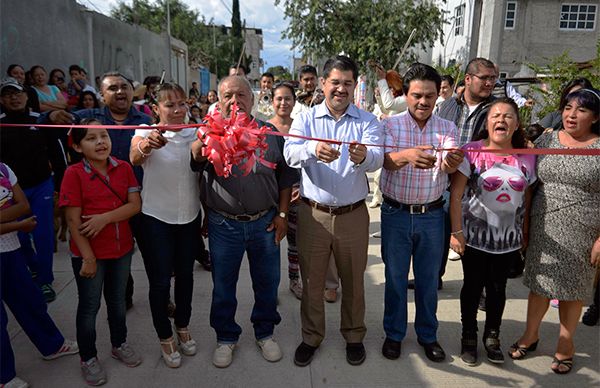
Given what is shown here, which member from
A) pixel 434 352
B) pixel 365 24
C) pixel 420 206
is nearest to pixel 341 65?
pixel 420 206

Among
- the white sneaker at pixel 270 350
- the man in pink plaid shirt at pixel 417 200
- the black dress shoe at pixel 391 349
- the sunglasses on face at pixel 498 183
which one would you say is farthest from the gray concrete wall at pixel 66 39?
the sunglasses on face at pixel 498 183

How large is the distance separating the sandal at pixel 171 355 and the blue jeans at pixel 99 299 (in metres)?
0.30

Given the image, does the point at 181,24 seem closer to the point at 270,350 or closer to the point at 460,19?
the point at 460,19

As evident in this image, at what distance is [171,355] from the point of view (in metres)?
2.97

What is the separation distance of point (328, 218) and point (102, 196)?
4.68 ft

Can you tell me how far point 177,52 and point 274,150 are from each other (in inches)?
869

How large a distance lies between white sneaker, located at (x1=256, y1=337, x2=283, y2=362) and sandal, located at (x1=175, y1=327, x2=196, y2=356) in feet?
1.57

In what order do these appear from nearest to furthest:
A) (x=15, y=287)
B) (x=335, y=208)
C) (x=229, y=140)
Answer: (x=229, y=140) < (x=15, y=287) < (x=335, y=208)

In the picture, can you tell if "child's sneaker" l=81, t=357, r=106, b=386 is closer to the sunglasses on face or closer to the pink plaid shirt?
the pink plaid shirt

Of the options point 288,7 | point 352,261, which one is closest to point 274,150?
point 352,261

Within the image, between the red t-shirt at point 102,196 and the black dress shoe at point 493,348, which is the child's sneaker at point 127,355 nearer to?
the red t-shirt at point 102,196

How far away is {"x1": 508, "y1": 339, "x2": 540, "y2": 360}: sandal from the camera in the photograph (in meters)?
3.09

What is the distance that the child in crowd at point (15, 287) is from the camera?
2.60m

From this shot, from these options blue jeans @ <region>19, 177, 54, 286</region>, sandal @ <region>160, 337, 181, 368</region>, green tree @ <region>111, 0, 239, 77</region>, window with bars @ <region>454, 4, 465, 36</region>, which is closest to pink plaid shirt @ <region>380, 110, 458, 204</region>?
sandal @ <region>160, 337, 181, 368</region>
